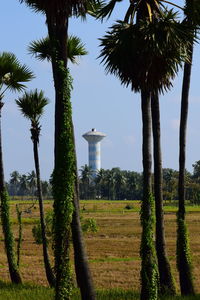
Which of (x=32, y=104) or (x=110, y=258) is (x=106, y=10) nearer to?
(x=32, y=104)

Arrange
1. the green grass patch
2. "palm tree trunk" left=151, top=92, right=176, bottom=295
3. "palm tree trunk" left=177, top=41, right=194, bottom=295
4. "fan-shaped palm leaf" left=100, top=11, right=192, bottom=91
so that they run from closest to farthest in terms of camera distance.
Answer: "fan-shaped palm leaf" left=100, top=11, right=192, bottom=91, "palm tree trunk" left=151, top=92, right=176, bottom=295, "palm tree trunk" left=177, top=41, right=194, bottom=295, the green grass patch

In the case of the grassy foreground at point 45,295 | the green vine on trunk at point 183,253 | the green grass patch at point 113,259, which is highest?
the green vine on trunk at point 183,253

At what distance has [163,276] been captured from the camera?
65.0ft

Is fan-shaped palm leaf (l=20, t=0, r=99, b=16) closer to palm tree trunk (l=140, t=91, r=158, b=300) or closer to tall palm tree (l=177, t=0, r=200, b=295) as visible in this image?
palm tree trunk (l=140, t=91, r=158, b=300)

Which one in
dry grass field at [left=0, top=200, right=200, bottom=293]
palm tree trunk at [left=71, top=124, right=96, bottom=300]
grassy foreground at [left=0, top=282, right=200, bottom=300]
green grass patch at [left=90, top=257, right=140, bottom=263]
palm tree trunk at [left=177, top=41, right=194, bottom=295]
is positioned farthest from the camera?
green grass patch at [left=90, top=257, right=140, bottom=263]

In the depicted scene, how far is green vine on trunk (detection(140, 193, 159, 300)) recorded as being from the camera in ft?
54.2

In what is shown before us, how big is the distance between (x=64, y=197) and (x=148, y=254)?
13.7 feet

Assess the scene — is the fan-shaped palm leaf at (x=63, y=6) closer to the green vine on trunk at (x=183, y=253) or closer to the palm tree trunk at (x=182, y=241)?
the palm tree trunk at (x=182, y=241)

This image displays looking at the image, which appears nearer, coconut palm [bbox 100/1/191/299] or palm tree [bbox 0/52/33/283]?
coconut palm [bbox 100/1/191/299]

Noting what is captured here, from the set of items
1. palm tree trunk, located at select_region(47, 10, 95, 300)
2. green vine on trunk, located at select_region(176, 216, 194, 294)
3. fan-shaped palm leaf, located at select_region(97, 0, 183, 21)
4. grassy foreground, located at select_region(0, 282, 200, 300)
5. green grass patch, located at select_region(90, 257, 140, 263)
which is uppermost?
fan-shaped palm leaf, located at select_region(97, 0, 183, 21)

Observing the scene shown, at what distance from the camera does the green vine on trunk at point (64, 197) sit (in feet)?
45.8

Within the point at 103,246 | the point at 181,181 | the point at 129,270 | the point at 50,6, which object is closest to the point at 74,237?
the point at 50,6

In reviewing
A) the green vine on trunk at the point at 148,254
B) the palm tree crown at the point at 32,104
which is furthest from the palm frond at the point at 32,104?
the green vine on trunk at the point at 148,254

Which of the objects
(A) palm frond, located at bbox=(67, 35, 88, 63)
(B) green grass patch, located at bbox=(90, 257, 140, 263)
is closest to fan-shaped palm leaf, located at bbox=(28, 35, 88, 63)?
(A) palm frond, located at bbox=(67, 35, 88, 63)
